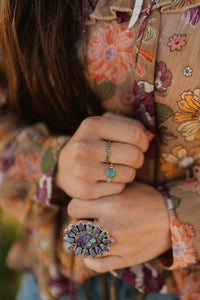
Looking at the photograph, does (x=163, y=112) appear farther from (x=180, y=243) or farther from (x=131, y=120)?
(x=180, y=243)

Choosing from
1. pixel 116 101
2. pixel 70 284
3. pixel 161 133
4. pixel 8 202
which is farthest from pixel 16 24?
pixel 70 284

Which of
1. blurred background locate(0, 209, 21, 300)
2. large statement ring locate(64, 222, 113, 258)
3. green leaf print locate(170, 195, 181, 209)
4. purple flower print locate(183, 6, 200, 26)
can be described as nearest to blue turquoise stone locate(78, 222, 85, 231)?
large statement ring locate(64, 222, 113, 258)

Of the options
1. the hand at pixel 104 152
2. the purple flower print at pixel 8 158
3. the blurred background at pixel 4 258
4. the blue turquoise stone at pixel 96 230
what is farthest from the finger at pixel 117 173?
the blurred background at pixel 4 258

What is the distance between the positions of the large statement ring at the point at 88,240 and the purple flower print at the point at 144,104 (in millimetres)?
250

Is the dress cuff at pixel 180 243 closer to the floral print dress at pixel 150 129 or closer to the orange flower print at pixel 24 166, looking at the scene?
the floral print dress at pixel 150 129

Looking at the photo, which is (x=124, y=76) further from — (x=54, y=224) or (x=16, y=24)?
(x=54, y=224)

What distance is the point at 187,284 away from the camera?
0.69 meters

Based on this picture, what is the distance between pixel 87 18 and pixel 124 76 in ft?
0.44

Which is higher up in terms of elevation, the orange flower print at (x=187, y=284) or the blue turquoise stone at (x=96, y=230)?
the blue turquoise stone at (x=96, y=230)

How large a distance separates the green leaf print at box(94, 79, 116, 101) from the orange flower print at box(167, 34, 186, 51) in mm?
140

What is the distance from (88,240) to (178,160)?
0.91 ft

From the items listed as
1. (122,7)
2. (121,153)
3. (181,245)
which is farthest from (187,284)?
(122,7)

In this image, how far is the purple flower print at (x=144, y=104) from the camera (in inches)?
22.5

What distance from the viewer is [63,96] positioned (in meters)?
0.64
